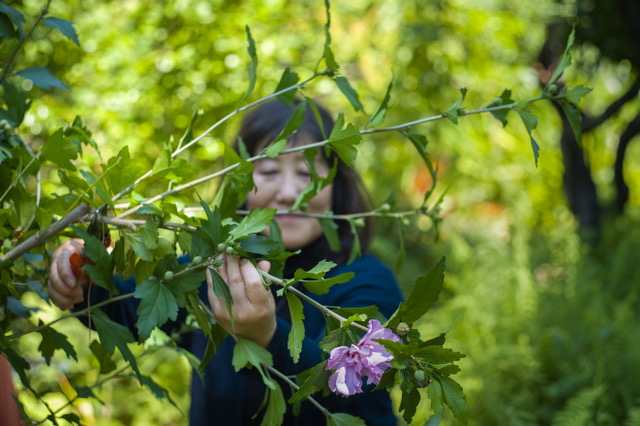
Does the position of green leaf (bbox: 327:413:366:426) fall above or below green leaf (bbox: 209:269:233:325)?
below

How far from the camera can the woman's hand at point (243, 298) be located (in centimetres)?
61

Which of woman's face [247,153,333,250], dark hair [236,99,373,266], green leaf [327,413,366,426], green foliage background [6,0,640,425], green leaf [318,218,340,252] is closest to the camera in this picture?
green leaf [327,413,366,426]

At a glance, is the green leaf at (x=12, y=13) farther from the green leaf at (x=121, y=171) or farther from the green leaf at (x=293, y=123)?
the green leaf at (x=293, y=123)

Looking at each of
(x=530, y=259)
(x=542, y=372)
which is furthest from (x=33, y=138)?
(x=530, y=259)

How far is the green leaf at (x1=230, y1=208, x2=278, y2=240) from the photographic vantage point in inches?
22.5

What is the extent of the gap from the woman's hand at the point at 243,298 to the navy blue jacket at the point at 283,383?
0.97 ft

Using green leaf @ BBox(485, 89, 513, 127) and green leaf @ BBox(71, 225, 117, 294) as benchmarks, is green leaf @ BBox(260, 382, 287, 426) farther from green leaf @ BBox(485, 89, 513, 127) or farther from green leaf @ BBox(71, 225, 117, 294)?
green leaf @ BBox(485, 89, 513, 127)

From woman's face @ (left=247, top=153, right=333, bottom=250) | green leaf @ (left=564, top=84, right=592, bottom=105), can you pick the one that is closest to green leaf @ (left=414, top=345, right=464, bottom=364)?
green leaf @ (left=564, top=84, right=592, bottom=105)

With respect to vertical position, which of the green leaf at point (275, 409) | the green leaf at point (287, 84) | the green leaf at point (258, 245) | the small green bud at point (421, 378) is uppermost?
the green leaf at point (287, 84)

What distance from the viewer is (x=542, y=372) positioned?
225cm

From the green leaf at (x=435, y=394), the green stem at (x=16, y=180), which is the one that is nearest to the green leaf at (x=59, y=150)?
the green stem at (x=16, y=180)

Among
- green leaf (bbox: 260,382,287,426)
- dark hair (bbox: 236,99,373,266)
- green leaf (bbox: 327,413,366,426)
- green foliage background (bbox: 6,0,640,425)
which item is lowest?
green foliage background (bbox: 6,0,640,425)

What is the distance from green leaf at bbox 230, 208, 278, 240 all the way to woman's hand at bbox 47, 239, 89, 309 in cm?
28

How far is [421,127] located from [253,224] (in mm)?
2860
